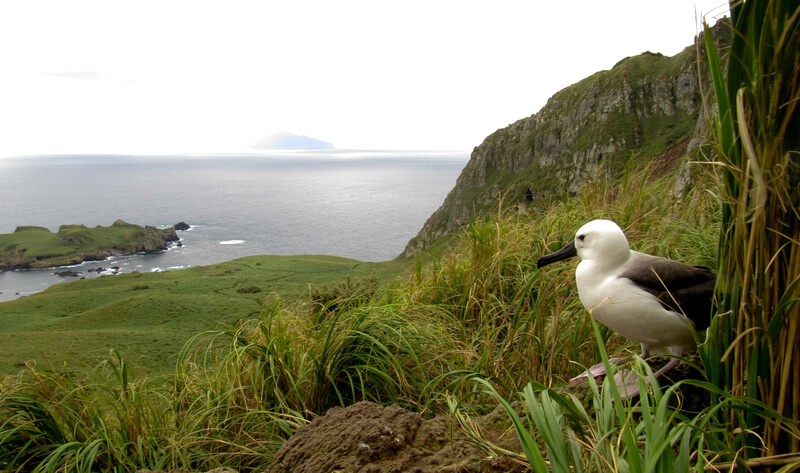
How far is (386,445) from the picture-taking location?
9.48ft

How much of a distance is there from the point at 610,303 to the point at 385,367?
2.16 meters

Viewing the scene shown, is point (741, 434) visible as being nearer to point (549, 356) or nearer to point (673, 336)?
point (673, 336)

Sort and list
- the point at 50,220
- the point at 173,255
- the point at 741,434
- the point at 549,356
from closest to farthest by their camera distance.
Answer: the point at 741,434 → the point at 549,356 → the point at 173,255 → the point at 50,220

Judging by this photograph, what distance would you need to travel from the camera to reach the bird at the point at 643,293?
3.36 meters

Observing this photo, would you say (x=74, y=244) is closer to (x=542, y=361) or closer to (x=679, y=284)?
(x=542, y=361)

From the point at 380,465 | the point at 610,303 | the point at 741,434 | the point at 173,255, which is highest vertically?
the point at 610,303

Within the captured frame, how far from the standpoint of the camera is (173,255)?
391 feet

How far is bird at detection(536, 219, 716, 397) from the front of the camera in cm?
336

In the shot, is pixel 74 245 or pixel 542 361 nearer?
pixel 542 361

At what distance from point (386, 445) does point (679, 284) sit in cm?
212

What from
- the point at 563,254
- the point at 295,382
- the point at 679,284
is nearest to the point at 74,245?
the point at 295,382

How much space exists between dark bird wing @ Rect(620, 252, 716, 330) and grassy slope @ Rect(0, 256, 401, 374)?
79.8 feet

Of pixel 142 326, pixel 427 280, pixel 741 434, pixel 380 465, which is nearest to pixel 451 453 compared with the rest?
pixel 380 465

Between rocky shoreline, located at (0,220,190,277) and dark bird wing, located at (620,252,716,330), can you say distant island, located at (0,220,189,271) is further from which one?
dark bird wing, located at (620,252,716,330)
